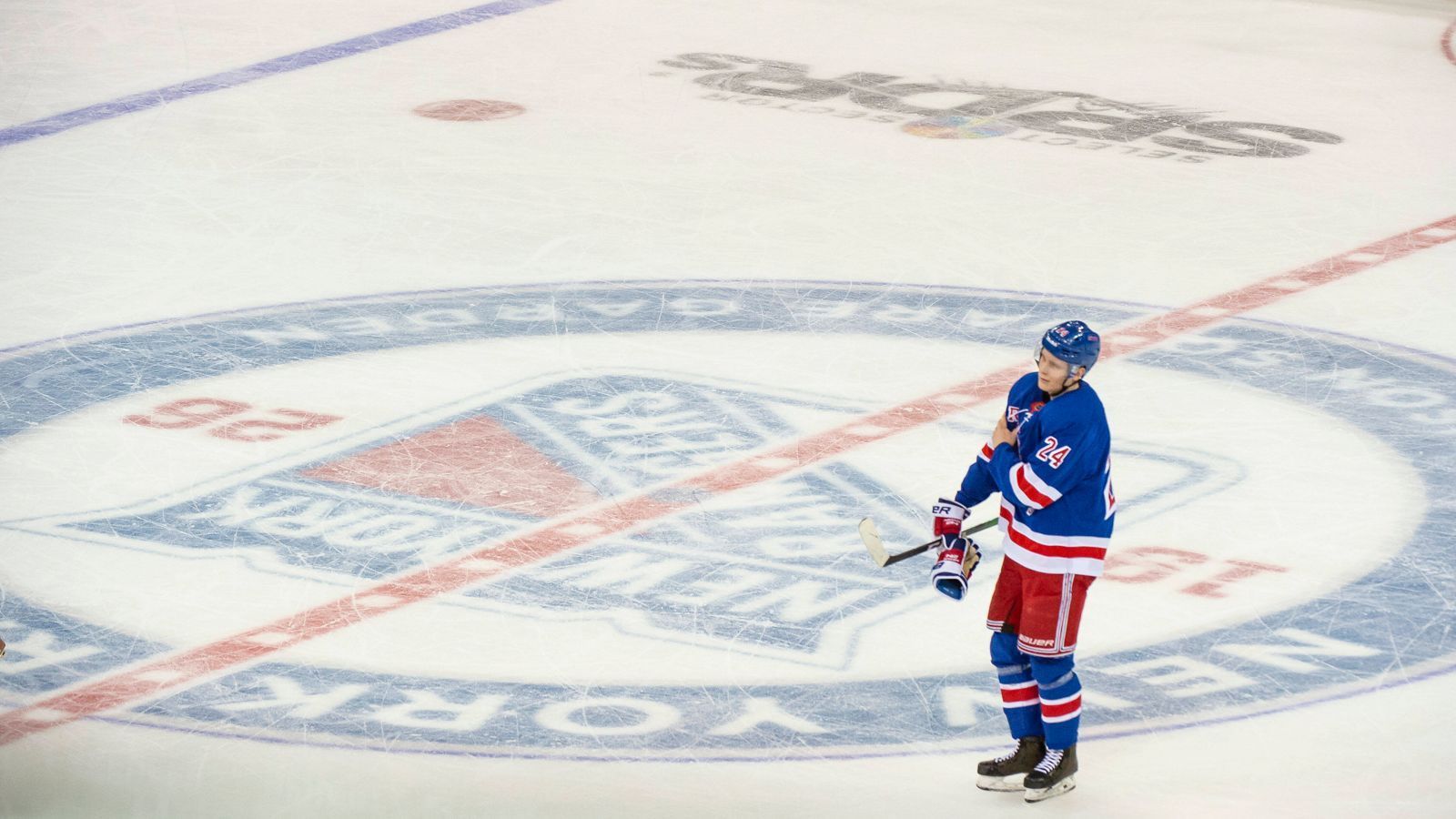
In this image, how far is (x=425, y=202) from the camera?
766cm

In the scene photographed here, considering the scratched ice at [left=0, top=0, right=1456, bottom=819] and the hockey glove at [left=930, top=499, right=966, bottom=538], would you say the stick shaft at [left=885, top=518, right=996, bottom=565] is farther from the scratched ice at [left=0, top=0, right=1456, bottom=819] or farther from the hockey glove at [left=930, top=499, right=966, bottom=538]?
the scratched ice at [left=0, top=0, right=1456, bottom=819]

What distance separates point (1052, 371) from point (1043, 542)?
290 millimetres

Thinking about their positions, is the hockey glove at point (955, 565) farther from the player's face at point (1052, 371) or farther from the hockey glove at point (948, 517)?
the player's face at point (1052, 371)

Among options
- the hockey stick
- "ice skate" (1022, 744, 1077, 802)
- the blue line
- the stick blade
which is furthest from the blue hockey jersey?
the blue line

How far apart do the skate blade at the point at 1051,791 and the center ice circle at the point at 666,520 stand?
25cm

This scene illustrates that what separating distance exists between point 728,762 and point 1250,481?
77.5 inches

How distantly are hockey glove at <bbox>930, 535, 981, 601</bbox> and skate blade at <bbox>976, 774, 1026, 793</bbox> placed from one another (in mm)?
353

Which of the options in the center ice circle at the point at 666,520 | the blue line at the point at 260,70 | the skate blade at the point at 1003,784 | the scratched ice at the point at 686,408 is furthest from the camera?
the blue line at the point at 260,70

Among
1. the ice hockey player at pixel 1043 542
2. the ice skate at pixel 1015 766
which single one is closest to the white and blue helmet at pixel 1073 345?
the ice hockey player at pixel 1043 542

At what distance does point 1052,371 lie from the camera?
11.4 ft

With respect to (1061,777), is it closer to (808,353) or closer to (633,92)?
(808,353)

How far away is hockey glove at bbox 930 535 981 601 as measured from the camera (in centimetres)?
355

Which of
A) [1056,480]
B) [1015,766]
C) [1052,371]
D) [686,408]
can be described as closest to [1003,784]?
[1015,766]

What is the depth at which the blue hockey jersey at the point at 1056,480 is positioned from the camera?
3441 mm
